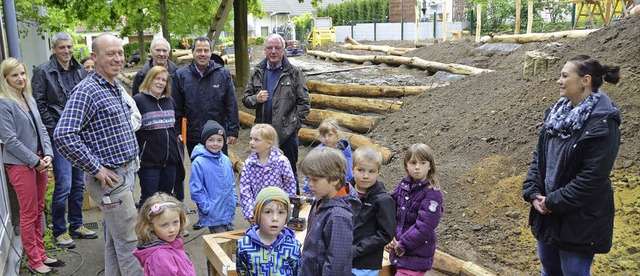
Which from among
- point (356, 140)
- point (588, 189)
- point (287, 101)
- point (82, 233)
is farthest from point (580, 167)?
point (356, 140)

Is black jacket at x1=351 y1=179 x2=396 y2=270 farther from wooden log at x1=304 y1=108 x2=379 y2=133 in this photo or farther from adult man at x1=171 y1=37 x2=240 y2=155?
wooden log at x1=304 y1=108 x2=379 y2=133

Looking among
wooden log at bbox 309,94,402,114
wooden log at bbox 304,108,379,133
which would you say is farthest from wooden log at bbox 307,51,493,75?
wooden log at bbox 304,108,379,133

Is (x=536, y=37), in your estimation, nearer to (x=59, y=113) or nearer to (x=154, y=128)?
(x=154, y=128)

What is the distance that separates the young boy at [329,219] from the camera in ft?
9.58

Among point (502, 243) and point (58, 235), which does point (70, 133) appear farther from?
point (502, 243)

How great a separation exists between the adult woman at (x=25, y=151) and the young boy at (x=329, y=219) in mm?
2934

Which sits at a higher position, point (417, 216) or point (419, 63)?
point (419, 63)

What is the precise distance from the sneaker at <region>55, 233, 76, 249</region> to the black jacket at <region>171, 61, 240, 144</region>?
157 cm

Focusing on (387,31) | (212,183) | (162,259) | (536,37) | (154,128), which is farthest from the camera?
(387,31)

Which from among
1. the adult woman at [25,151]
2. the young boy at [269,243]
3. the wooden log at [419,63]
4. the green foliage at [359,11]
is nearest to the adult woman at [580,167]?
the young boy at [269,243]

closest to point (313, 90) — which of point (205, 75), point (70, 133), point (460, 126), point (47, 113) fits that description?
point (460, 126)

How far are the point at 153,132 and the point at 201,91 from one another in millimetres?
988

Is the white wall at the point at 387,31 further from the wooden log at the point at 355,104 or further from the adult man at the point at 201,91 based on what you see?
the adult man at the point at 201,91

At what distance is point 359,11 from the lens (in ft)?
147
